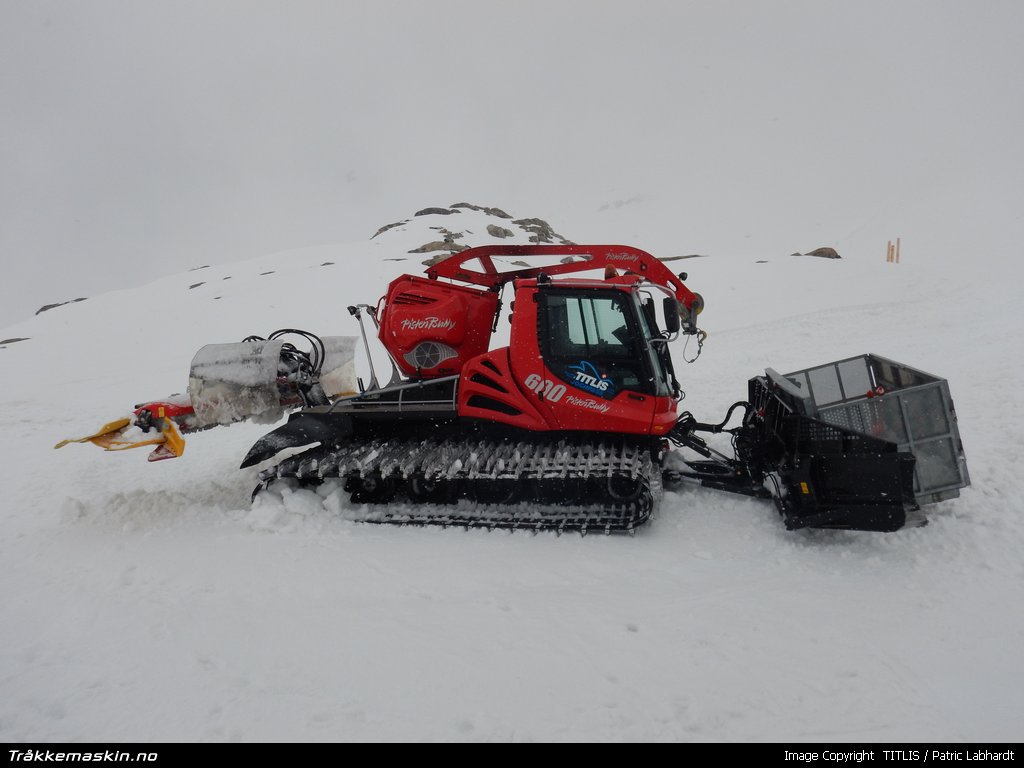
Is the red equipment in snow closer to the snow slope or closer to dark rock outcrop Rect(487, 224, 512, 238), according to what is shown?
the snow slope

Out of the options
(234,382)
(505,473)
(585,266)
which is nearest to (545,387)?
(505,473)

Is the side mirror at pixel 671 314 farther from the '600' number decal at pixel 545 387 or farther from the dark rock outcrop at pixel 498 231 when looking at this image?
the dark rock outcrop at pixel 498 231

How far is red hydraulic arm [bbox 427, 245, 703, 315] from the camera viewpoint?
208 inches

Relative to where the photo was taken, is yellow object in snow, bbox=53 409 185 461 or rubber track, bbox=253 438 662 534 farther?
yellow object in snow, bbox=53 409 185 461

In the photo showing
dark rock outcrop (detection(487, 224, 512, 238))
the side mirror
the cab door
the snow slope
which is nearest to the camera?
the snow slope

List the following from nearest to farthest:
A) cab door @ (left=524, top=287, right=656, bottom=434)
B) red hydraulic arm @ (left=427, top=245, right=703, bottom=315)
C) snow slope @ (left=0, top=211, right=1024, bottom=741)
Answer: snow slope @ (left=0, top=211, right=1024, bottom=741) < cab door @ (left=524, top=287, right=656, bottom=434) < red hydraulic arm @ (left=427, top=245, right=703, bottom=315)

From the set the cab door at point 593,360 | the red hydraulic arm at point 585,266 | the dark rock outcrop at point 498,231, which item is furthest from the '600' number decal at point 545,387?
the dark rock outcrop at point 498,231

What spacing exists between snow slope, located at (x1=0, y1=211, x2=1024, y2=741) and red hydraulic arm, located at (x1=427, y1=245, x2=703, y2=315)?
1.96 metres

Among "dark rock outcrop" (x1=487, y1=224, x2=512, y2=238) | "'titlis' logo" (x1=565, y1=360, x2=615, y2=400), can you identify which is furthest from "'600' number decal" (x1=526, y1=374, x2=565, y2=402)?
"dark rock outcrop" (x1=487, y1=224, x2=512, y2=238)

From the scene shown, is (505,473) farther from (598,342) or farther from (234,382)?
(234,382)

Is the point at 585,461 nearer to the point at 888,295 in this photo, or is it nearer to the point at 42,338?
the point at 888,295

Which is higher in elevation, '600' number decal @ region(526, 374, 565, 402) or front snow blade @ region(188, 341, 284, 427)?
front snow blade @ region(188, 341, 284, 427)

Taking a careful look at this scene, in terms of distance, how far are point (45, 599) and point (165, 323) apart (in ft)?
65.6

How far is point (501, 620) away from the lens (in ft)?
11.0
